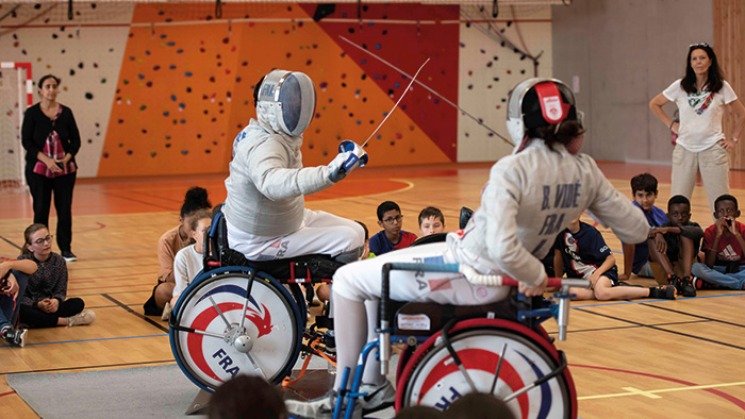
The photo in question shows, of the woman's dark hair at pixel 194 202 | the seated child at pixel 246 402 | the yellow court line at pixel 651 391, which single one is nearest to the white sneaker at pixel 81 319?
the woman's dark hair at pixel 194 202

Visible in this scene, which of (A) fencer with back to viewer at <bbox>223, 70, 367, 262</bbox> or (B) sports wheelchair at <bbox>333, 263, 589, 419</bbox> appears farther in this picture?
(A) fencer with back to viewer at <bbox>223, 70, 367, 262</bbox>

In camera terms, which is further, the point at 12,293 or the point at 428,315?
the point at 12,293

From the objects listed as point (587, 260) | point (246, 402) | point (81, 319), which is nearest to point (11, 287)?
point (81, 319)

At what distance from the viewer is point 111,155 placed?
1753cm

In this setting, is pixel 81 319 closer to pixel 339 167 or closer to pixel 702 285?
pixel 339 167

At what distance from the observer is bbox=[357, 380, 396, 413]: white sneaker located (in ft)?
11.9

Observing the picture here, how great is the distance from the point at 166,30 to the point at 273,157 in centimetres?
1386

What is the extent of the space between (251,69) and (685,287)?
12.6m

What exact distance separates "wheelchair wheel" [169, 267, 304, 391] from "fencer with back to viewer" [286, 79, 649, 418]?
0.83 metres

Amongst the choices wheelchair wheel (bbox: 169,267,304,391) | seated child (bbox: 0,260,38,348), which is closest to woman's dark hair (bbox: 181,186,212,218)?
seated child (bbox: 0,260,38,348)

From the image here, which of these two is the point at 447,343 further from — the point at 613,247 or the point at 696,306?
the point at 613,247

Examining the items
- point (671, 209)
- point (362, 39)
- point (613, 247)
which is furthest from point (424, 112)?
point (671, 209)

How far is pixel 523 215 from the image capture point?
128 inches

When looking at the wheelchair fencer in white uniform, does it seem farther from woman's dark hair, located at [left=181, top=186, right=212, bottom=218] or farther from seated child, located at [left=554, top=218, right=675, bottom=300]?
seated child, located at [left=554, top=218, right=675, bottom=300]
